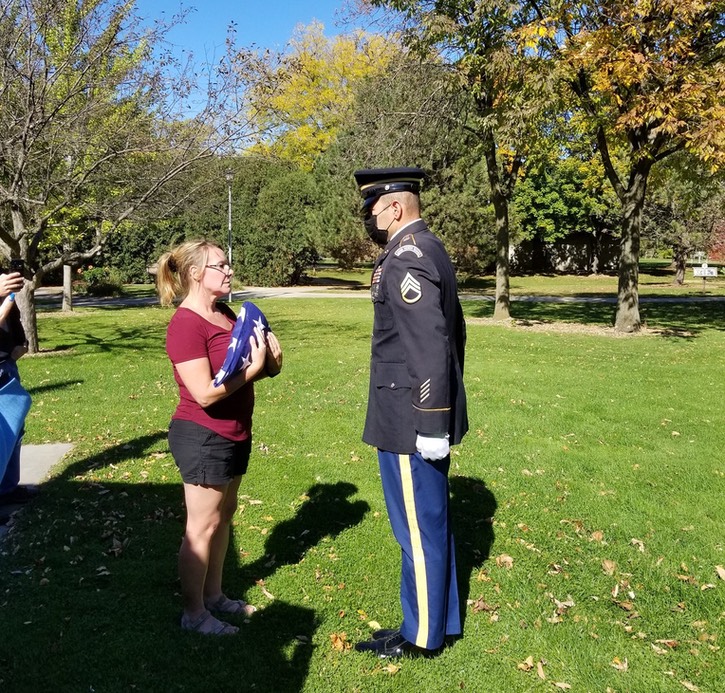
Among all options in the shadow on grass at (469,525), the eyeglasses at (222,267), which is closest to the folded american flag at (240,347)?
the eyeglasses at (222,267)

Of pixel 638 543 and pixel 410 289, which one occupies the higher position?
pixel 410 289

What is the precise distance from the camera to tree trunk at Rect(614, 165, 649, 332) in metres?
14.7

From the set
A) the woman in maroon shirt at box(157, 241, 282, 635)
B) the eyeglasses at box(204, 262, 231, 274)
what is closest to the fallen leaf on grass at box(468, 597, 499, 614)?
the woman in maroon shirt at box(157, 241, 282, 635)

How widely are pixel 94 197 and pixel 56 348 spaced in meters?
Result: 3.15

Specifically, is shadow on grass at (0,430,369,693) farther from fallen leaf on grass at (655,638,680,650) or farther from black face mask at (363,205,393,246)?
black face mask at (363,205,393,246)

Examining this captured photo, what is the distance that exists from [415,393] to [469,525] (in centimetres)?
220

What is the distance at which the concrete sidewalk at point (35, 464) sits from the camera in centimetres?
467

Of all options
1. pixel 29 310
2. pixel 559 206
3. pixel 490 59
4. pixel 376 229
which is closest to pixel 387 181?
pixel 376 229

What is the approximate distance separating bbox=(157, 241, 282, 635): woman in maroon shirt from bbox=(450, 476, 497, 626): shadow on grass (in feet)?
4.80

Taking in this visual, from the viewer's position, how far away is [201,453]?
2.88 metres

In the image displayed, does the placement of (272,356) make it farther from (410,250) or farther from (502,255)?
(502,255)

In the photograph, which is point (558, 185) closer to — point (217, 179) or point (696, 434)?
point (217, 179)

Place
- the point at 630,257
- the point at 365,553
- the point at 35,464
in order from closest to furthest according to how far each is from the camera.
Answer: the point at 365,553 → the point at 35,464 → the point at 630,257

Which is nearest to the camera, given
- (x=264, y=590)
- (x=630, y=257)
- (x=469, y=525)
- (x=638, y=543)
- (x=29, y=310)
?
(x=264, y=590)
